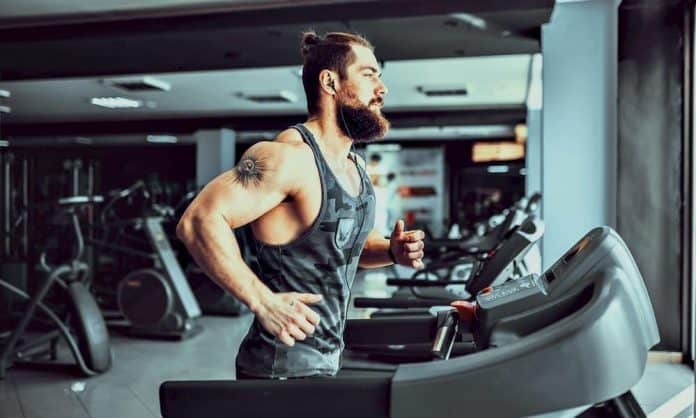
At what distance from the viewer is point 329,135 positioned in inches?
59.9

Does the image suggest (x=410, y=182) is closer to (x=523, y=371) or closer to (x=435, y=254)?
(x=435, y=254)

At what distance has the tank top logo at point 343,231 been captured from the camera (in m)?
1.46

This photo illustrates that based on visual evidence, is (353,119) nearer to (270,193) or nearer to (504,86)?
(270,193)

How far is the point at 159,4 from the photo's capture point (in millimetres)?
4887

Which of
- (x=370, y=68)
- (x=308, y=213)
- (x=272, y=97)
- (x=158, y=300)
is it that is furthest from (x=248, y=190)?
(x=272, y=97)

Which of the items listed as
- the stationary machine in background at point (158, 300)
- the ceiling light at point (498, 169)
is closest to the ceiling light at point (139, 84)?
the stationary machine in background at point (158, 300)

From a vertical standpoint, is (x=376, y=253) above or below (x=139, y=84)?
below

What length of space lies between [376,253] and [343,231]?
0.88 ft

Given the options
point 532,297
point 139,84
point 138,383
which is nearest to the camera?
point 532,297

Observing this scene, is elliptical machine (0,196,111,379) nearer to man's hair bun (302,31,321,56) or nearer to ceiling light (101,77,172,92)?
man's hair bun (302,31,321,56)

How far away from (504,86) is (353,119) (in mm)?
7889

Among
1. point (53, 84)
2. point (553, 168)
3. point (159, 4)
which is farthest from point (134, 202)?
point (553, 168)

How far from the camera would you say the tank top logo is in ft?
4.79

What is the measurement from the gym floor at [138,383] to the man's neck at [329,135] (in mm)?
2369
